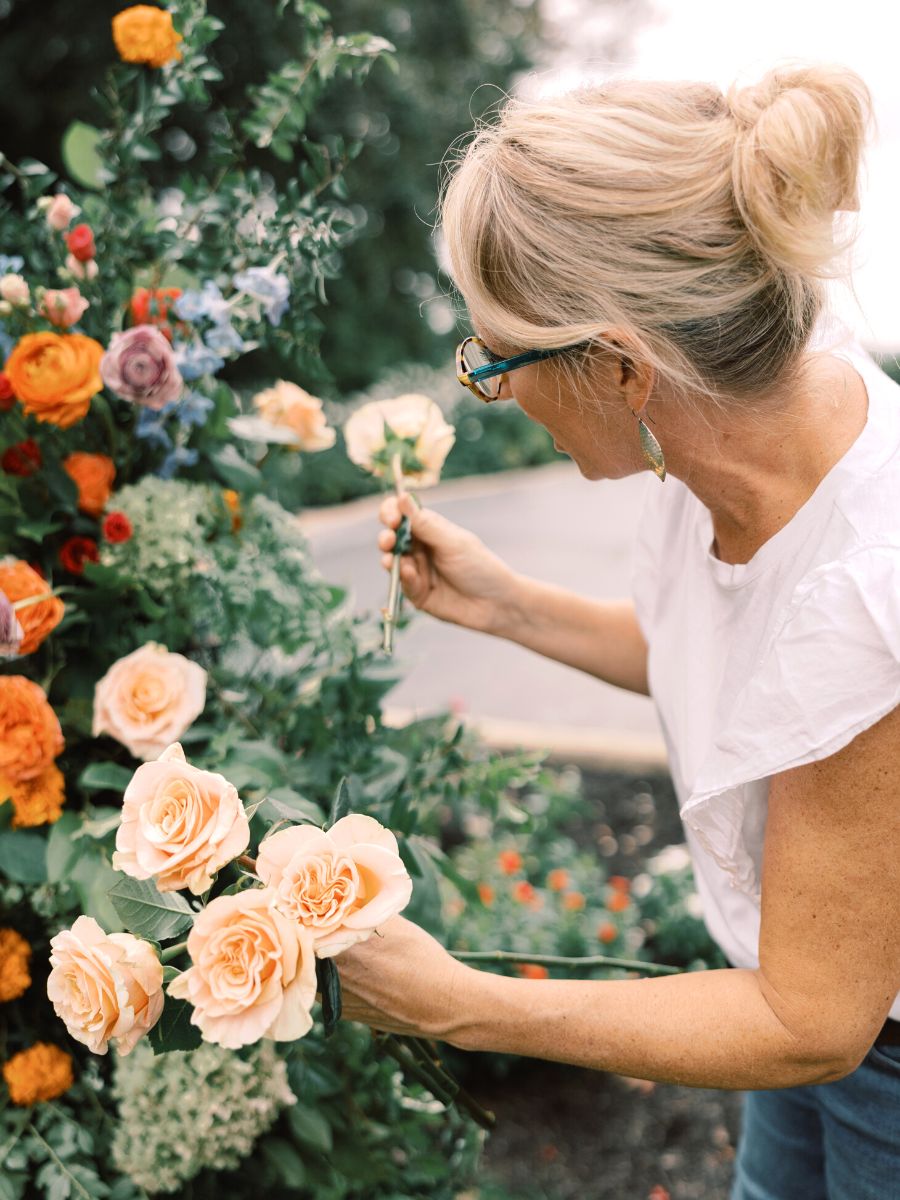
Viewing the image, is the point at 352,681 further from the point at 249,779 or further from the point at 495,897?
the point at 495,897

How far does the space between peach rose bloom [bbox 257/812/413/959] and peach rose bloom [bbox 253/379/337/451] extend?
867mm

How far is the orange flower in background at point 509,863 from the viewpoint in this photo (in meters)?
2.66

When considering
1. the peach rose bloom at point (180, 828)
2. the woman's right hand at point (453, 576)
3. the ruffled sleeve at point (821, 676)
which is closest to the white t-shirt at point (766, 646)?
the ruffled sleeve at point (821, 676)

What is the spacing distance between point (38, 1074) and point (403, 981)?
64 centimetres

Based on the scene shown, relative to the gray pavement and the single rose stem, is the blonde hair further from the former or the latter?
the single rose stem

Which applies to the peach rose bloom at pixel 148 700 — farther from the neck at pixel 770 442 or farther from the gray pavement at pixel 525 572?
the neck at pixel 770 442

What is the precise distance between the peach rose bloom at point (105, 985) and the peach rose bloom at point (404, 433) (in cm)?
87

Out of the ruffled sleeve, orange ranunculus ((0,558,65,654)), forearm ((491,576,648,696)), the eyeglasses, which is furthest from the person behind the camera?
forearm ((491,576,648,696))

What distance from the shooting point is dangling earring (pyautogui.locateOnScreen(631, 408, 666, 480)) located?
1127 millimetres

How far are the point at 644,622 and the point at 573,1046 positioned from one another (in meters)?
0.65

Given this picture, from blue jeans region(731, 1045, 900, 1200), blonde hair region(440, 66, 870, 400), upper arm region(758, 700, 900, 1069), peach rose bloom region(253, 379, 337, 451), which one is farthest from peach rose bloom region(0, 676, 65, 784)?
blue jeans region(731, 1045, 900, 1200)

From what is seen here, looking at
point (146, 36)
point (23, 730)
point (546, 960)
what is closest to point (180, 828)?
point (23, 730)

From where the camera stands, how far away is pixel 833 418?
1132mm

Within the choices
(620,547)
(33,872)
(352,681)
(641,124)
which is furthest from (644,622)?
(620,547)
